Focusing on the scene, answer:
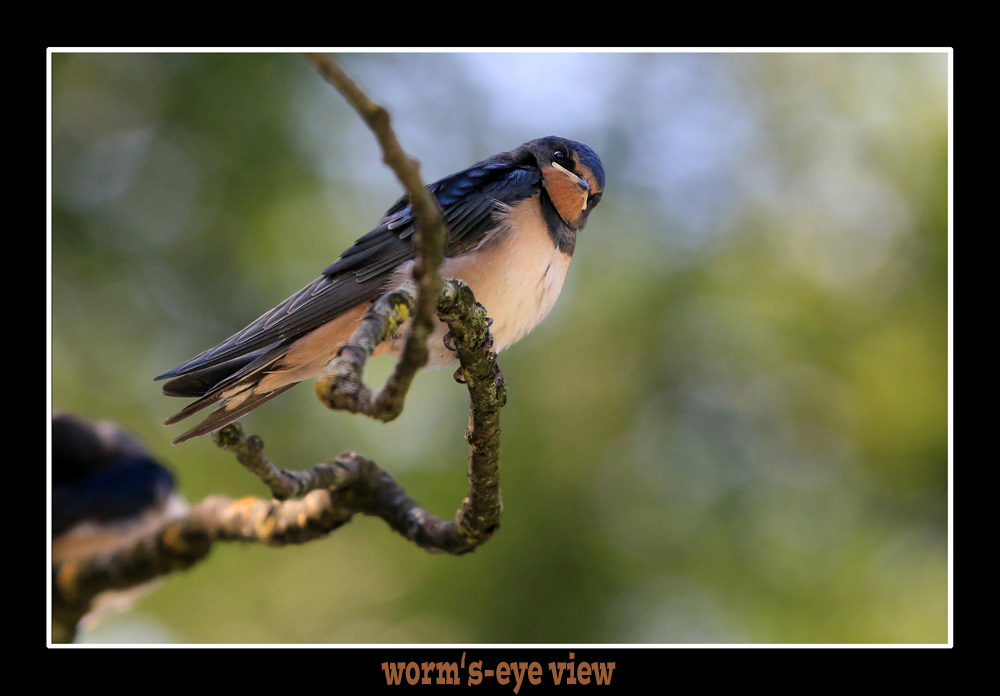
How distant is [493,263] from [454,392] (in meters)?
3.35

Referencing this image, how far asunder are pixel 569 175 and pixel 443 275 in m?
0.78

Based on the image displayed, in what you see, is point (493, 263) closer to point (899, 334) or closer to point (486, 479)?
point (486, 479)

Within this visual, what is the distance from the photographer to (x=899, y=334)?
7.31 meters

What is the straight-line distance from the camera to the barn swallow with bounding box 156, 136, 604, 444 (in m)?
3.25

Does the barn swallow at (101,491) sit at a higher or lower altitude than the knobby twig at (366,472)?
higher

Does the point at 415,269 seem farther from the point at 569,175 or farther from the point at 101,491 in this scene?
the point at 101,491

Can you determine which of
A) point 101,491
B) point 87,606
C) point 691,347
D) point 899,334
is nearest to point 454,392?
point 691,347

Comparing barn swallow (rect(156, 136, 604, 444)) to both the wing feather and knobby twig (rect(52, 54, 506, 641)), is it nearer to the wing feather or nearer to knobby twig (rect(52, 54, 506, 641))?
the wing feather

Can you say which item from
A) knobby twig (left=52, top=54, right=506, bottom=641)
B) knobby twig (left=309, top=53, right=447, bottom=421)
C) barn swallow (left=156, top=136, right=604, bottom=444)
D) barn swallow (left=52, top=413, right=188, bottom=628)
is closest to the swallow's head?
barn swallow (left=156, top=136, right=604, bottom=444)

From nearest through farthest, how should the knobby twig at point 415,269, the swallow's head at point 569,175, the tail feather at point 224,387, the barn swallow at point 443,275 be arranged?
the knobby twig at point 415,269, the tail feather at point 224,387, the barn swallow at point 443,275, the swallow's head at point 569,175

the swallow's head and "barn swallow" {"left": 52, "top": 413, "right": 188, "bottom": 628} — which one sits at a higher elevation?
the swallow's head

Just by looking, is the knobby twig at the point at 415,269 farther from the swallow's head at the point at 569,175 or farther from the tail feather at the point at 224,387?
the swallow's head at the point at 569,175

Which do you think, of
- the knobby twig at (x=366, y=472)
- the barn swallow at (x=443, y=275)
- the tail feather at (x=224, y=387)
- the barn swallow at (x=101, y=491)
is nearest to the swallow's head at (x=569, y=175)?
the barn swallow at (x=443, y=275)

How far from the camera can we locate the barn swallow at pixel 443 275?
3248 mm
